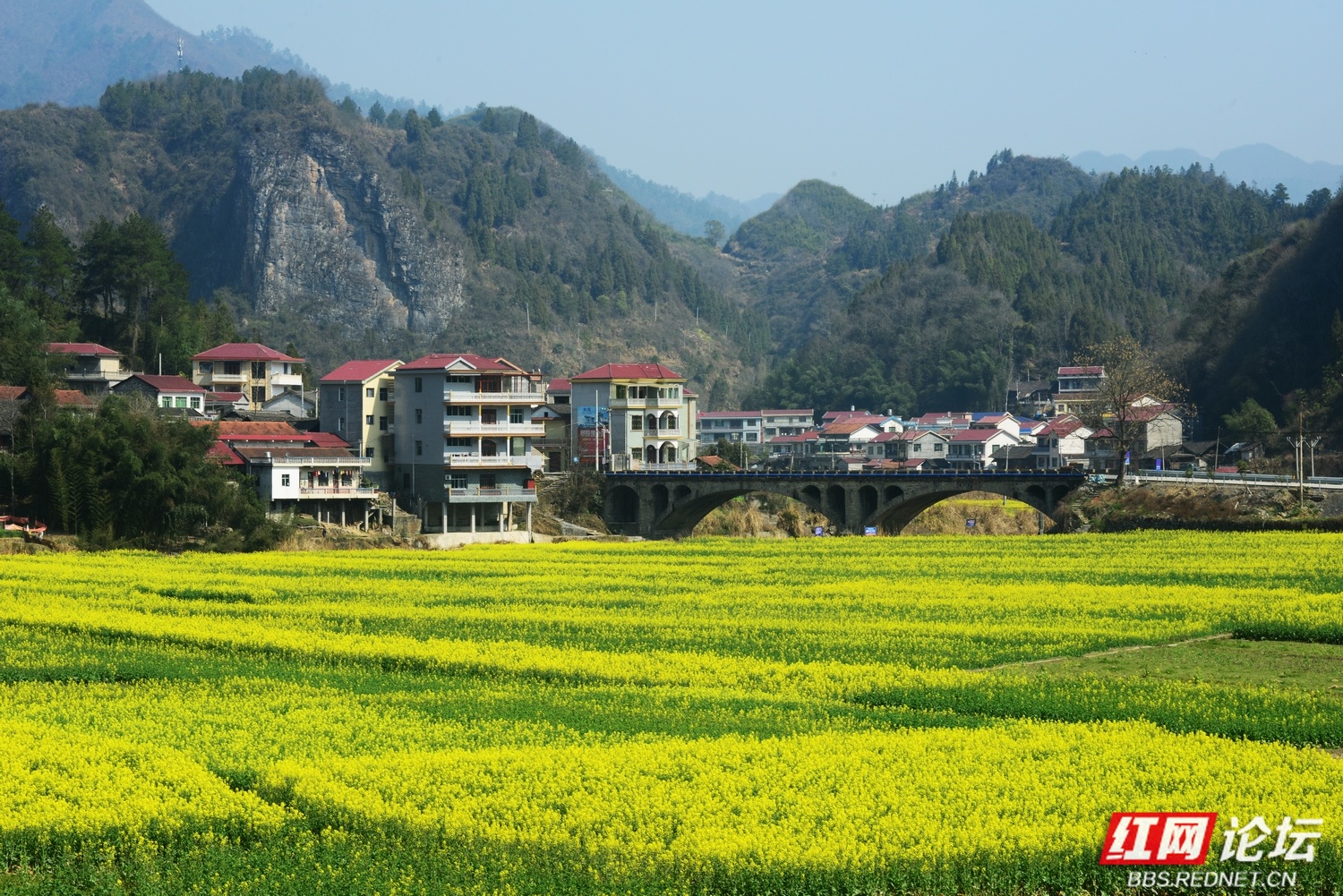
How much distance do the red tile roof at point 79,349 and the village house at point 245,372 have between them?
6278 mm

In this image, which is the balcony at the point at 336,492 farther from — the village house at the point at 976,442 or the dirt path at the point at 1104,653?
the village house at the point at 976,442

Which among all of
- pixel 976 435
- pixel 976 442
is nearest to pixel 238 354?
pixel 976 442

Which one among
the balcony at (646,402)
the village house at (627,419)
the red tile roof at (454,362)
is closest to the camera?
the red tile roof at (454,362)

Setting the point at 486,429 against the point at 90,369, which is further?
the point at 90,369

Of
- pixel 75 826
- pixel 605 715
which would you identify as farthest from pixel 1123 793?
pixel 75 826

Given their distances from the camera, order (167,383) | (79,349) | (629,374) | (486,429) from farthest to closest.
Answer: (629,374) < (79,349) < (167,383) < (486,429)

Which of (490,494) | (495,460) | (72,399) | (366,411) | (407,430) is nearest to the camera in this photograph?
(72,399)

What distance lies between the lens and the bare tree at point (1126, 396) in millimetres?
98938

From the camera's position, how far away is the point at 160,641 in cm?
3931

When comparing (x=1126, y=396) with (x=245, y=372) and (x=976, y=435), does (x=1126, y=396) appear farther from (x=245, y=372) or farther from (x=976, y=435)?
(x=245, y=372)

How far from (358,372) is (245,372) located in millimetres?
19877

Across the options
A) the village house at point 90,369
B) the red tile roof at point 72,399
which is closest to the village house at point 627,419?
the village house at point 90,369

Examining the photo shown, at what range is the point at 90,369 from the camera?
3949 inches

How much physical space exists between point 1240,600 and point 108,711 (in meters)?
30.5
